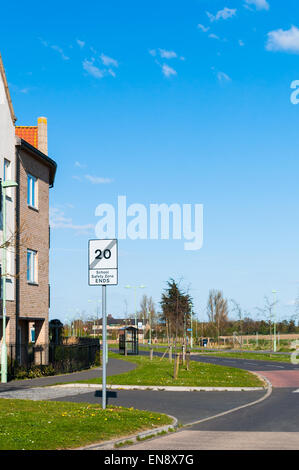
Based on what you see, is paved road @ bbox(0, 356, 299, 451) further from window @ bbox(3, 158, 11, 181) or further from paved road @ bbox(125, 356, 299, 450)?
window @ bbox(3, 158, 11, 181)

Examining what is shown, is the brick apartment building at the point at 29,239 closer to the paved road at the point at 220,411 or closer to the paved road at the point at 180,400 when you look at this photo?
the paved road at the point at 220,411

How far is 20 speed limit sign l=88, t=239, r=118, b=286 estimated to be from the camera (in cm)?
1336

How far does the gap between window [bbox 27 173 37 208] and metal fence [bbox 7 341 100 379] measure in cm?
665

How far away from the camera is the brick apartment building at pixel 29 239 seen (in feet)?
88.9

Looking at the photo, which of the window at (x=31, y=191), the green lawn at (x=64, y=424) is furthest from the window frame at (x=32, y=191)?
the green lawn at (x=64, y=424)

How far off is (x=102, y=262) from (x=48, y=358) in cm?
1761

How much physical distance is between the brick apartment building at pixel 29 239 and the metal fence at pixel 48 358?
Answer: 0.20 feet

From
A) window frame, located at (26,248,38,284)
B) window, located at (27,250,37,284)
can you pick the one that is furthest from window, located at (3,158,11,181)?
window, located at (27,250,37,284)

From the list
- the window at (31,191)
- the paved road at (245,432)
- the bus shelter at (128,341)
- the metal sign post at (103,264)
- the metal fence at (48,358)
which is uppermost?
the window at (31,191)

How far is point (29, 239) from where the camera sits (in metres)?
28.6

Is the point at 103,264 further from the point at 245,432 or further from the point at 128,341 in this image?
the point at 128,341
